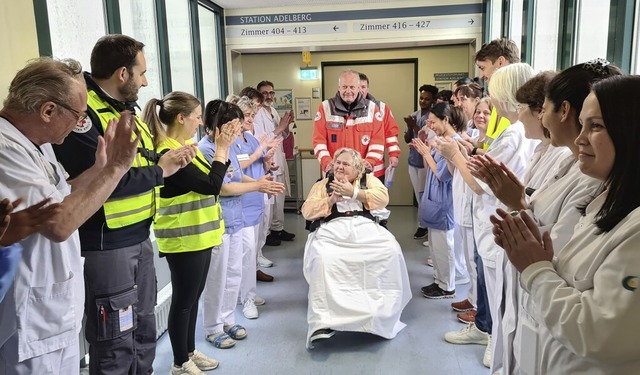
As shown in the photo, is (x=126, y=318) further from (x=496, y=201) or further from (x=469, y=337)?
(x=469, y=337)

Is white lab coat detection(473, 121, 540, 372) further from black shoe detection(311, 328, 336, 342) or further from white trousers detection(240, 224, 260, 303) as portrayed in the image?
white trousers detection(240, 224, 260, 303)

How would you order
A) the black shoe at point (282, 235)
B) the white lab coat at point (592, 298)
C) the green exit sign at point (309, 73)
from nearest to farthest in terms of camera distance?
the white lab coat at point (592, 298)
the black shoe at point (282, 235)
the green exit sign at point (309, 73)

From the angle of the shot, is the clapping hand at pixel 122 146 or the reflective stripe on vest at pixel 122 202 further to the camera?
the reflective stripe on vest at pixel 122 202

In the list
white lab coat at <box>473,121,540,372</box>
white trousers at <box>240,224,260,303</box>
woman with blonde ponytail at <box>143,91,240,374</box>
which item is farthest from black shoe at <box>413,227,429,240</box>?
woman with blonde ponytail at <box>143,91,240,374</box>

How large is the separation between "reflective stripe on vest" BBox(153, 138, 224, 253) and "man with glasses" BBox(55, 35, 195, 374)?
0.34 meters

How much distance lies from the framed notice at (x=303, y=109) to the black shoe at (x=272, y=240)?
2.31 m

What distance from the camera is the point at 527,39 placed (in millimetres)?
3814

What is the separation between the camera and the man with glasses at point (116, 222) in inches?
70.9

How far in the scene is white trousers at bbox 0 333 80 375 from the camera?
4.30 ft

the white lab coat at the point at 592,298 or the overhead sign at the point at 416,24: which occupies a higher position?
the overhead sign at the point at 416,24

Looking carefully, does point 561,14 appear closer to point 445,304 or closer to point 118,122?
point 445,304

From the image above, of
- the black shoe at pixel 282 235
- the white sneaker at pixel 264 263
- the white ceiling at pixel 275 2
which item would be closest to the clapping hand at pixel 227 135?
the white sneaker at pixel 264 263

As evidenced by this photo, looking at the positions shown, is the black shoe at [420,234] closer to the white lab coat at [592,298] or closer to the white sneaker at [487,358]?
the white sneaker at [487,358]

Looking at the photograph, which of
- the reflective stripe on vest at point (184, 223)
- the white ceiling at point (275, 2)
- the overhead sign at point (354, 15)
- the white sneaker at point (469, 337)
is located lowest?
the white sneaker at point (469, 337)
